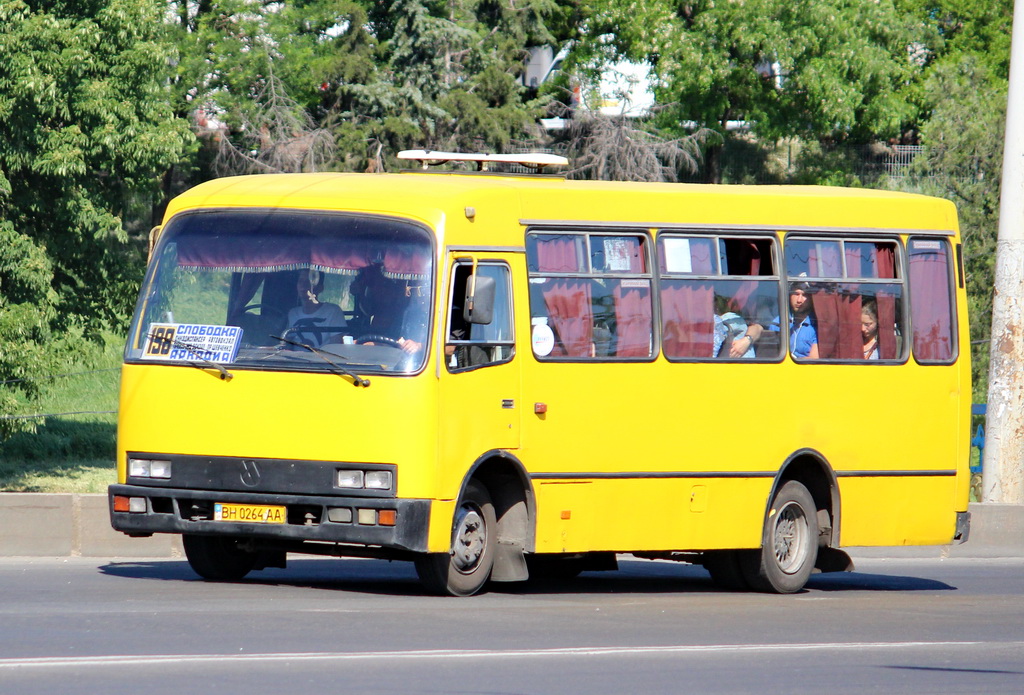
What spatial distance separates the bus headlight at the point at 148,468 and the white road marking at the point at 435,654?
9.73 ft

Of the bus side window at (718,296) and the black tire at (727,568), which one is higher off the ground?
the bus side window at (718,296)

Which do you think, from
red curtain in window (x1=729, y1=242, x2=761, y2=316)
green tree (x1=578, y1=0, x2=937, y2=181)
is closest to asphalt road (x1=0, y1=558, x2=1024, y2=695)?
red curtain in window (x1=729, y1=242, x2=761, y2=316)

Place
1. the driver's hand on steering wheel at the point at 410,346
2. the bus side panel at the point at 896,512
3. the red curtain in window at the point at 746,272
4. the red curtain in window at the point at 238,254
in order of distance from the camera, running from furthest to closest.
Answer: the bus side panel at the point at 896,512, the red curtain in window at the point at 746,272, the red curtain in window at the point at 238,254, the driver's hand on steering wheel at the point at 410,346

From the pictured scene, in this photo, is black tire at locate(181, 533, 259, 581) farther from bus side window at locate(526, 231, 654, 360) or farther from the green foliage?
the green foliage

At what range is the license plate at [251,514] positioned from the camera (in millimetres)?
10680

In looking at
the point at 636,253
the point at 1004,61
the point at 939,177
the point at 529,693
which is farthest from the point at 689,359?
the point at 1004,61

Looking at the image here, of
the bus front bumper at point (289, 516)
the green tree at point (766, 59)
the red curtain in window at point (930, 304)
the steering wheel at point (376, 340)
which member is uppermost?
the green tree at point (766, 59)

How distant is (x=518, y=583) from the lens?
13.0 metres

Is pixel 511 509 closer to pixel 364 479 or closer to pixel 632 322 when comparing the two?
pixel 364 479

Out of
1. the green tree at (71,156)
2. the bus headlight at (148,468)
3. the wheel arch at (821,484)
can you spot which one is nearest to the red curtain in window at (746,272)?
the wheel arch at (821,484)

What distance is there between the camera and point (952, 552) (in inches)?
696

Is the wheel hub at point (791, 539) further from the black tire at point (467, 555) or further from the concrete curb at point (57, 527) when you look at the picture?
the concrete curb at point (57, 527)

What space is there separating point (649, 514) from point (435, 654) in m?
4.03

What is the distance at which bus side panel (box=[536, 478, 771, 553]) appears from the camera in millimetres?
11727
